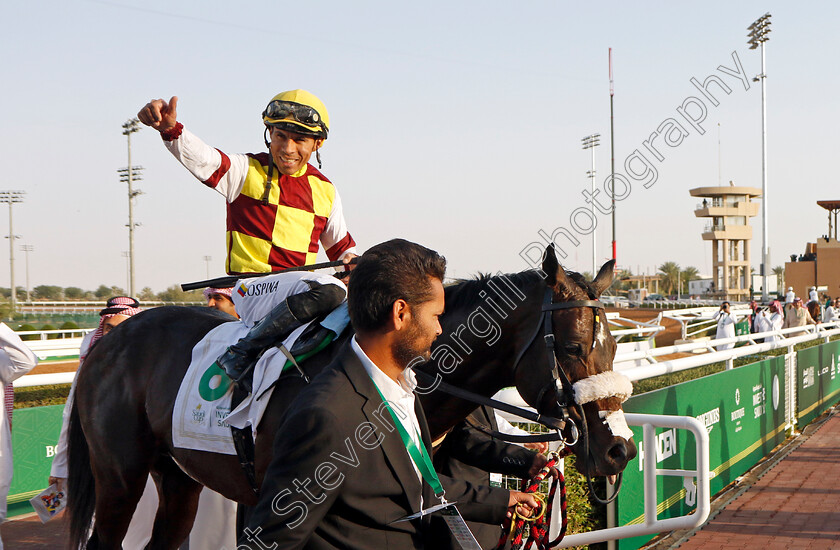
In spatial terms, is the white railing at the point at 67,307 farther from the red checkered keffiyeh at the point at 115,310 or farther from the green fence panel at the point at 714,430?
the red checkered keffiyeh at the point at 115,310

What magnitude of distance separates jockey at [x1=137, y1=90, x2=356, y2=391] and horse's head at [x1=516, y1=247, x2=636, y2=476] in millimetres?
764

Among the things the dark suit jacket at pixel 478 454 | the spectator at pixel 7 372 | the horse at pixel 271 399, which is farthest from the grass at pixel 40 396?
the dark suit jacket at pixel 478 454

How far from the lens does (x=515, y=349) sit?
276cm

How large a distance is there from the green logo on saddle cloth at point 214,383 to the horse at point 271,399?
0.22 m

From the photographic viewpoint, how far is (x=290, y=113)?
3.01m

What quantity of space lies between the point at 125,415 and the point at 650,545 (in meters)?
3.44

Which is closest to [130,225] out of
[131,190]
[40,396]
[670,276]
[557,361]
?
[131,190]

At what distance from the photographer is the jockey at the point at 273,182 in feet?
9.56

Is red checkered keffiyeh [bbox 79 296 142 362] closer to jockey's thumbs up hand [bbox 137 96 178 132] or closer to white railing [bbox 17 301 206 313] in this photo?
jockey's thumbs up hand [bbox 137 96 178 132]

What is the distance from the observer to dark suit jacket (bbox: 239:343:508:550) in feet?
4.62

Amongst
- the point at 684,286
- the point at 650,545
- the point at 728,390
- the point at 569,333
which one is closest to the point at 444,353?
the point at 569,333

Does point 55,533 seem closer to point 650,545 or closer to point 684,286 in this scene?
point 650,545

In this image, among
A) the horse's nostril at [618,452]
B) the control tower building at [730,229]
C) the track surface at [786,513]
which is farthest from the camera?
the control tower building at [730,229]

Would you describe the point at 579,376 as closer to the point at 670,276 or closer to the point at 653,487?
the point at 653,487
